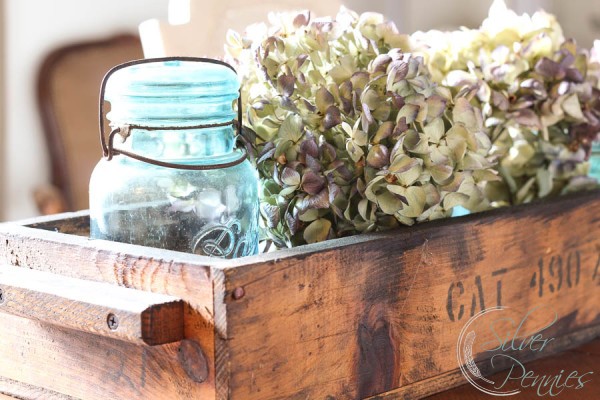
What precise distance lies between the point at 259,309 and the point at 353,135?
0.19m

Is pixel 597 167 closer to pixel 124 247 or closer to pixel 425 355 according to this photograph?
pixel 425 355

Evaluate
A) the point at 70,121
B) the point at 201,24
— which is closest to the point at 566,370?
the point at 201,24

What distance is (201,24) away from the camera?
1151 mm

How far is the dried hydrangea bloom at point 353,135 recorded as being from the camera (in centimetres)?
79

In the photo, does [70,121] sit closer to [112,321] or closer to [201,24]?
[201,24]

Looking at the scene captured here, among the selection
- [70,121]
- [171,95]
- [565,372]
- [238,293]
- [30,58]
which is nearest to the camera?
[238,293]

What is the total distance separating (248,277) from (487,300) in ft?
1.02

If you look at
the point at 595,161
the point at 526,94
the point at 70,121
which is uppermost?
the point at 526,94

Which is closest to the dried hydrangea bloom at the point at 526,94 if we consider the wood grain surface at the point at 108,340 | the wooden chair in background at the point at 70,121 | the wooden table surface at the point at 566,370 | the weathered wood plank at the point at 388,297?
the weathered wood plank at the point at 388,297

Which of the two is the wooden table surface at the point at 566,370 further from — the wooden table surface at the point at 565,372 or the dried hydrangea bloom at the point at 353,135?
the dried hydrangea bloom at the point at 353,135

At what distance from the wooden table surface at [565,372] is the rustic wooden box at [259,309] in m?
0.02

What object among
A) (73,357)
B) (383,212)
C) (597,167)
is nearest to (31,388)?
(73,357)

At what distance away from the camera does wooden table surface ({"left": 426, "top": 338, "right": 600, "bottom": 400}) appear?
0.83 metres

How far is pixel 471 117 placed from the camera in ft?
2.74
